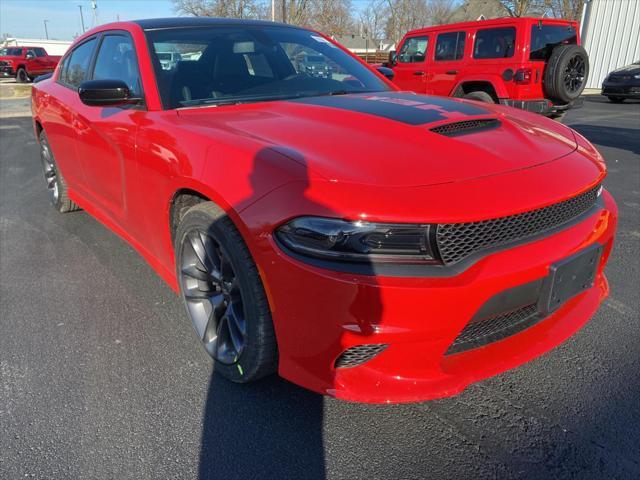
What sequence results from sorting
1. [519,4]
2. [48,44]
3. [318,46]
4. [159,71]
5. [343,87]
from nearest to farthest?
1. [159,71]
2. [343,87]
3. [318,46]
4. [519,4]
5. [48,44]

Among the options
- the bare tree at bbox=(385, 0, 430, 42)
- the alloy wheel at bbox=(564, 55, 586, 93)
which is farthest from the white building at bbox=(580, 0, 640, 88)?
the bare tree at bbox=(385, 0, 430, 42)

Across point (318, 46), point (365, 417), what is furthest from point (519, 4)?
point (365, 417)

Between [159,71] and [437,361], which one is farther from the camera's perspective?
[159,71]

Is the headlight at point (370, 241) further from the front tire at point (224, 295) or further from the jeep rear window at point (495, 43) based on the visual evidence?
the jeep rear window at point (495, 43)

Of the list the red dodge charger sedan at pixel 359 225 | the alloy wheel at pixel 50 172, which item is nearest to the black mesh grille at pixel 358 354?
the red dodge charger sedan at pixel 359 225

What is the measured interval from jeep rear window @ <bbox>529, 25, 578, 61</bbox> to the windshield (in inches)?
237

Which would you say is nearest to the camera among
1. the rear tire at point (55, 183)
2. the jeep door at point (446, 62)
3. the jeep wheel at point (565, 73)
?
the rear tire at point (55, 183)

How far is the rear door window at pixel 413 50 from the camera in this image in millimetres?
9727

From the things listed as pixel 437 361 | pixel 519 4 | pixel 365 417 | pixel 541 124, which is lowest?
pixel 365 417

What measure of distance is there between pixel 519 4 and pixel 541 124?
35263mm

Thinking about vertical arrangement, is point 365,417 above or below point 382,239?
below

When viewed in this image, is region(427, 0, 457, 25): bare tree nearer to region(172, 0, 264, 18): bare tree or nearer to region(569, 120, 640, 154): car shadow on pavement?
region(172, 0, 264, 18): bare tree

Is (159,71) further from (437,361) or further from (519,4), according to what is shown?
(519,4)

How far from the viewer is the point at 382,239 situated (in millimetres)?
1699
